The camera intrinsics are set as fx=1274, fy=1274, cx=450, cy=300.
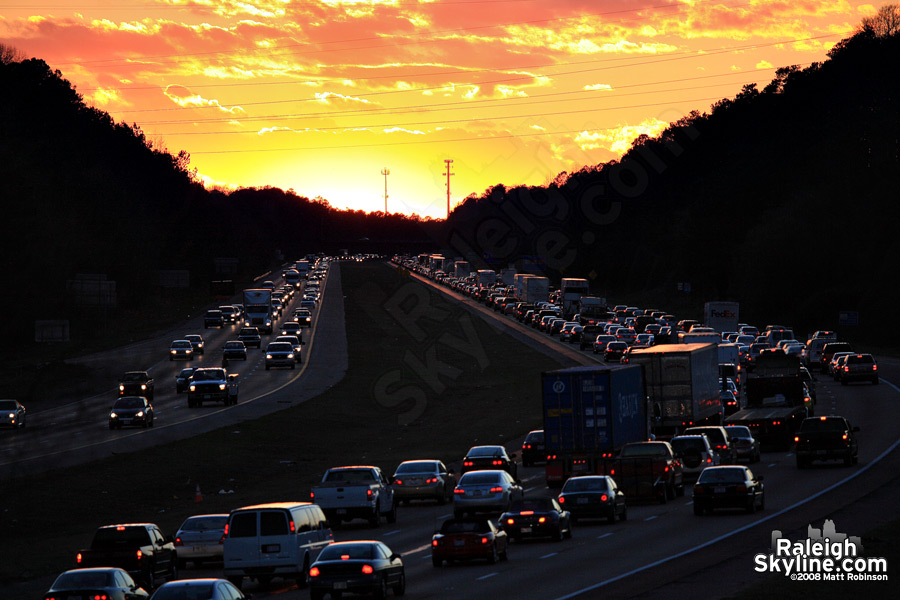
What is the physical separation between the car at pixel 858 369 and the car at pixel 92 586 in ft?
202

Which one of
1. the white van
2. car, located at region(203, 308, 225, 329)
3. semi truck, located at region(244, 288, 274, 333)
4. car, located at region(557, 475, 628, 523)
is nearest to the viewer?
the white van

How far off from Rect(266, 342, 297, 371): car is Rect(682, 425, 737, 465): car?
49622mm

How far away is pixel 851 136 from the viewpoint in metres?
161

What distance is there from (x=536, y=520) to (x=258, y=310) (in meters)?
88.7

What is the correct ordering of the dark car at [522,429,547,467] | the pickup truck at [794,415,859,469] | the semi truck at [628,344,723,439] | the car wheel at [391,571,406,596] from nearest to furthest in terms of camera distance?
the car wheel at [391,571,406,596] → the pickup truck at [794,415,859,469] → the semi truck at [628,344,723,439] → the dark car at [522,429,547,467]

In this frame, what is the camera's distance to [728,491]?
33.1 meters

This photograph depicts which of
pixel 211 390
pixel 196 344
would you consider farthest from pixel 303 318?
pixel 211 390

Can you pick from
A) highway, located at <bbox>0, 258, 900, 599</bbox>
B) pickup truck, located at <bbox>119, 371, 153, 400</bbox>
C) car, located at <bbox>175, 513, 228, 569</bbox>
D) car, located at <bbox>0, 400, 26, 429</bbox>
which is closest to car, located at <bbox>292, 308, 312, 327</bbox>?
pickup truck, located at <bbox>119, 371, 153, 400</bbox>

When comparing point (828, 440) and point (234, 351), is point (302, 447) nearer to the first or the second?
point (828, 440)

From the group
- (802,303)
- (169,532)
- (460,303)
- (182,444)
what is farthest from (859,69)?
(169,532)

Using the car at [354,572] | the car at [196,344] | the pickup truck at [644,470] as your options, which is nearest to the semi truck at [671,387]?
the pickup truck at [644,470]

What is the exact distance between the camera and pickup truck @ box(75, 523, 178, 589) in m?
25.5

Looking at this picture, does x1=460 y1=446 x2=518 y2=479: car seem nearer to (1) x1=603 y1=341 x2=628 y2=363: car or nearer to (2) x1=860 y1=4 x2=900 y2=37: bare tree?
(1) x1=603 y1=341 x2=628 y2=363: car

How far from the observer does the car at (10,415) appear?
60.7 m
